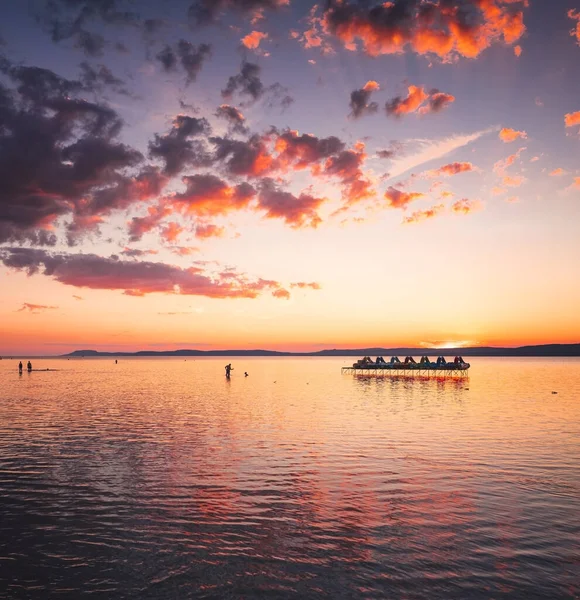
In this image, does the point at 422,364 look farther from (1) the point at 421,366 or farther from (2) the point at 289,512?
(2) the point at 289,512

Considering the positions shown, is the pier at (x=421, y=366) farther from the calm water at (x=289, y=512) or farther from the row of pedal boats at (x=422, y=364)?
the calm water at (x=289, y=512)

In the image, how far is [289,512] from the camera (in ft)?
62.3

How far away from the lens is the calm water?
13.5 m

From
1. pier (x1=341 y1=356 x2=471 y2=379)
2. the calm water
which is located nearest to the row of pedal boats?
pier (x1=341 y1=356 x2=471 y2=379)

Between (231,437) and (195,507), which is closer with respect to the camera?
(195,507)

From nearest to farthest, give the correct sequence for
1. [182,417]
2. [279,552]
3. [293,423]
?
[279,552], [293,423], [182,417]

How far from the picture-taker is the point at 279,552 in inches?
599

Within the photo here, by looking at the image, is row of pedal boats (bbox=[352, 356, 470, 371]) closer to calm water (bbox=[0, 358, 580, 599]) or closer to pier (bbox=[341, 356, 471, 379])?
pier (bbox=[341, 356, 471, 379])

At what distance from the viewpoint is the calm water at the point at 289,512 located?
1345 cm

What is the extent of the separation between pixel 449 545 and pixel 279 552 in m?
5.80

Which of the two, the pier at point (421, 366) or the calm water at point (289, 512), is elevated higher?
the calm water at point (289, 512)

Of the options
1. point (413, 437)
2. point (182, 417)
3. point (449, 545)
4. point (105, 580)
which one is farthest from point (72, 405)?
point (449, 545)

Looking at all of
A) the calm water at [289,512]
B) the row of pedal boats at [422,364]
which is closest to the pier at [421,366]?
the row of pedal boats at [422,364]

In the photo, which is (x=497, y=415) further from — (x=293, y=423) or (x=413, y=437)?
(x=293, y=423)
